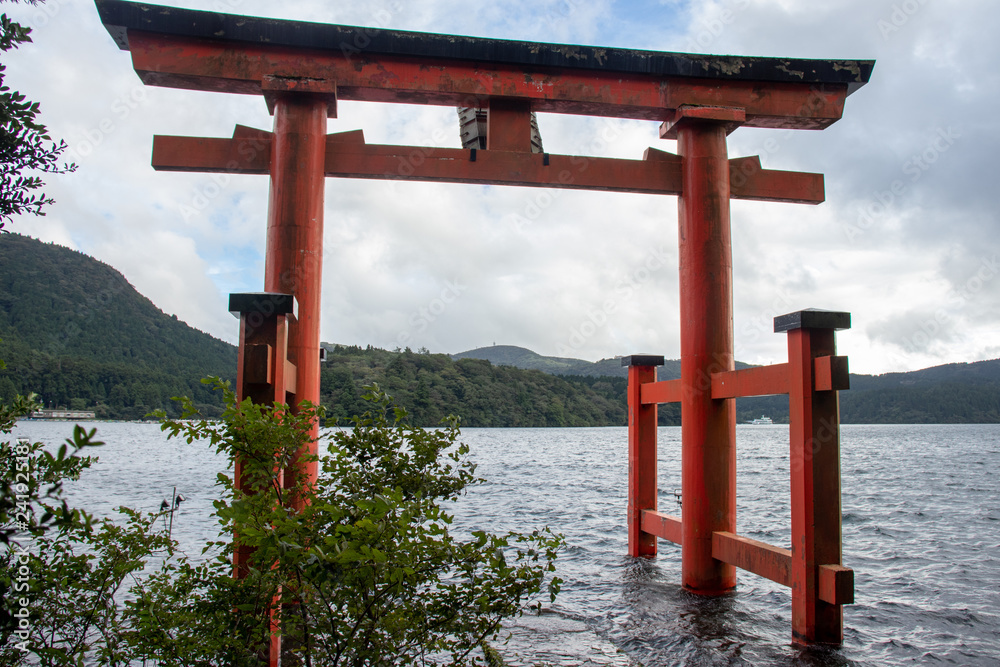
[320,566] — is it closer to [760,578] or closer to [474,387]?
[760,578]

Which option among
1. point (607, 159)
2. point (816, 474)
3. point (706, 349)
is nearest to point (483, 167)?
point (607, 159)

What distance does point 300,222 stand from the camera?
5.04m

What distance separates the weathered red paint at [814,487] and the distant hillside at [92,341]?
73.4 m

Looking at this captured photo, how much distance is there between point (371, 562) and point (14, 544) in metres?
0.94

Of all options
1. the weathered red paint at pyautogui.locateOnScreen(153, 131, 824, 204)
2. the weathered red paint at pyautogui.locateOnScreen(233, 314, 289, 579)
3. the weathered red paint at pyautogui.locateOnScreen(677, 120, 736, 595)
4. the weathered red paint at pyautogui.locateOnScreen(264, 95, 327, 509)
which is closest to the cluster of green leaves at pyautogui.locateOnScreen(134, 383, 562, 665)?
the weathered red paint at pyautogui.locateOnScreen(233, 314, 289, 579)

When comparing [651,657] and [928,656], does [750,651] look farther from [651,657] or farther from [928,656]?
[928,656]

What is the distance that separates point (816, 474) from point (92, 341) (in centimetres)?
9784

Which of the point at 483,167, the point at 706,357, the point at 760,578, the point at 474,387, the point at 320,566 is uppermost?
the point at 483,167

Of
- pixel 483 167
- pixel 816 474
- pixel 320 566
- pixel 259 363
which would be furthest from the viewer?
pixel 483 167

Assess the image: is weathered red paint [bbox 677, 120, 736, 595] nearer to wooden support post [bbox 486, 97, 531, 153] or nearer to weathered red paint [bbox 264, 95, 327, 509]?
wooden support post [bbox 486, 97, 531, 153]

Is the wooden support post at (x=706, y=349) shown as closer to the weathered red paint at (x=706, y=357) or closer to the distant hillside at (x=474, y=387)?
the weathered red paint at (x=706, y=357)

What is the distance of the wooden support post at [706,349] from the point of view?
561 centimetres

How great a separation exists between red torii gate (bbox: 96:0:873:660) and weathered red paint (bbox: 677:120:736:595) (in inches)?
0.5

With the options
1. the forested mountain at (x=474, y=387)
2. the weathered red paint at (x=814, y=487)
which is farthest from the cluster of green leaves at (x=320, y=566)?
the forested mountain at (x=474, y=387)
